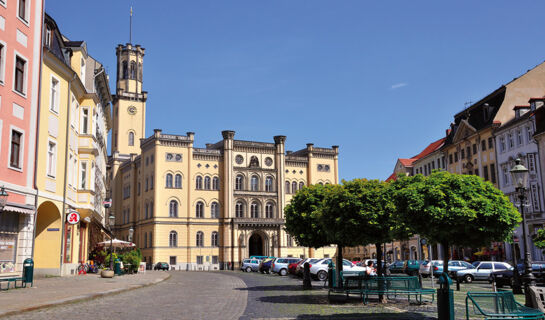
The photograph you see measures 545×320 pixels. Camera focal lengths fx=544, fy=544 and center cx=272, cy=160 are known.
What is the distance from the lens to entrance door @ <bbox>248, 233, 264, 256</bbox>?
80.4 metres

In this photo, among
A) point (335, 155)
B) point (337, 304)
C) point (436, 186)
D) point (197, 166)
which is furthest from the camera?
point (335, 155)

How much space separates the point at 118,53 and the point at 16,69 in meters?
79.0

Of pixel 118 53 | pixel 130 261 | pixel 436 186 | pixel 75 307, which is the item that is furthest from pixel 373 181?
pixel 118 53

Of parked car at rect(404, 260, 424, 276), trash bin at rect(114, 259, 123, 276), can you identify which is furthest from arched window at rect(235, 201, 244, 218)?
trash bin at rect(114, 259, 123, 276)

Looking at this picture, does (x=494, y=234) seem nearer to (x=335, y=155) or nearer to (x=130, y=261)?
(x=130, y=261)

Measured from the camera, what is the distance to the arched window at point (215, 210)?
77438 mm

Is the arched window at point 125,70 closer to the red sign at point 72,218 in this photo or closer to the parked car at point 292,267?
the parked car at point 292,267

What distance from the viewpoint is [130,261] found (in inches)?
1649

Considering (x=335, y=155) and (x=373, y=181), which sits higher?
(x=335, y=155)

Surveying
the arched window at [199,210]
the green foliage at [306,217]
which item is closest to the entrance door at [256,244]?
the arched window at [199,210]

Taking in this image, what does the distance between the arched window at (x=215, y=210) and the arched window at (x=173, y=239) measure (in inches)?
236

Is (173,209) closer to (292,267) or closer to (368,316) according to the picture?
(292,267)

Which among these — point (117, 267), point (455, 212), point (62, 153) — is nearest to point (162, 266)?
point (117, 267)

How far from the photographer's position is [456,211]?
12852mm
